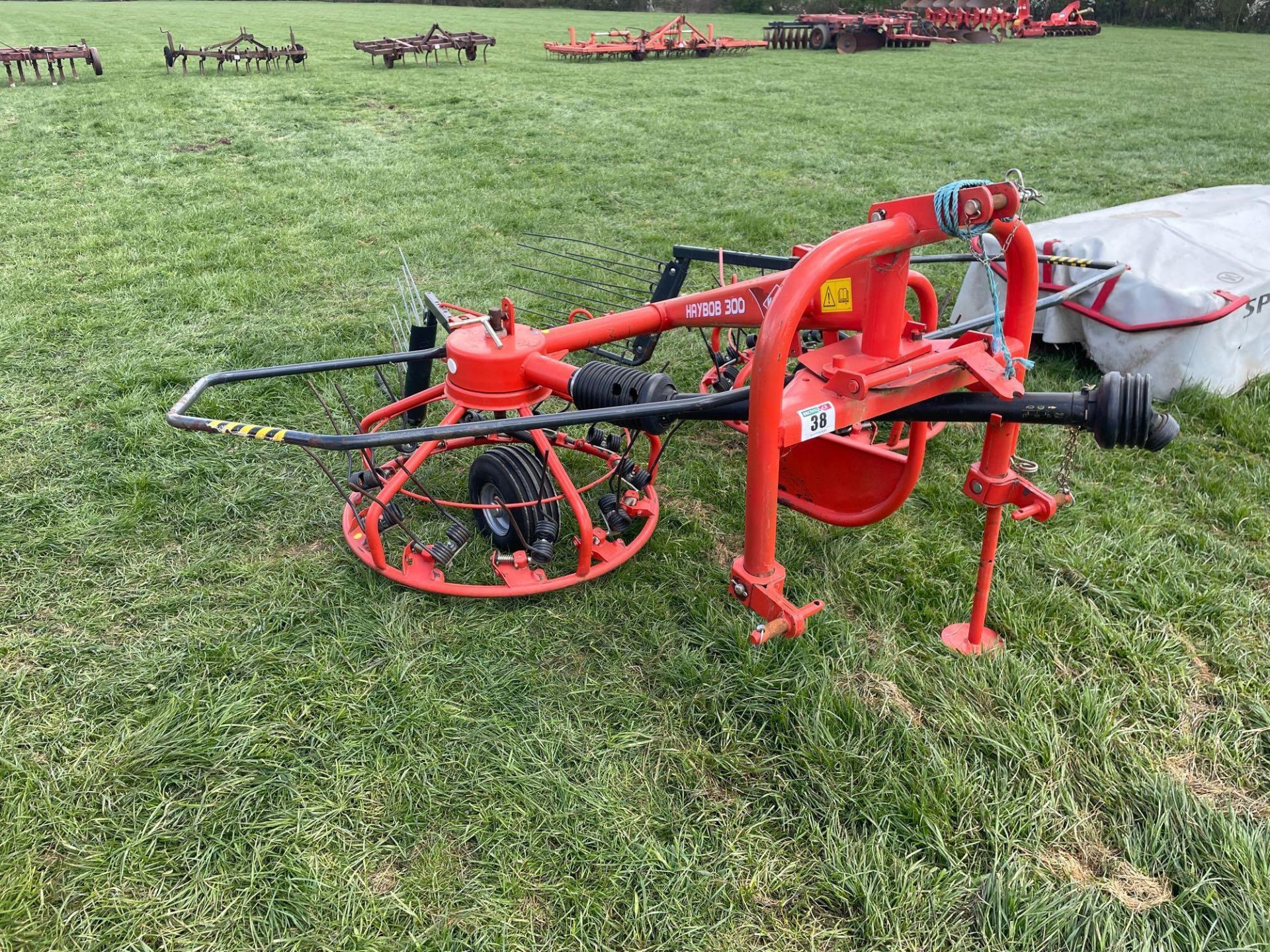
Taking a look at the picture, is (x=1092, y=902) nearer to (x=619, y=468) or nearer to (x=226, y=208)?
(x=619, y=468)

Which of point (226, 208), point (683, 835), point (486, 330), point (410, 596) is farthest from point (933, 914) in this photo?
point (226, 208)

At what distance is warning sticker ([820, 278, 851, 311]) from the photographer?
276cm

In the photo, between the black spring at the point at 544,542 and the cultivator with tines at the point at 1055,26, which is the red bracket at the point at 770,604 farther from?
the cultivator with tines at the point at 1055,26

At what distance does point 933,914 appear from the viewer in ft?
6.96

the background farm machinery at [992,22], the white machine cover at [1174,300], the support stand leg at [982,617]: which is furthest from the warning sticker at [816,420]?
the background farm machinery at [992,22]

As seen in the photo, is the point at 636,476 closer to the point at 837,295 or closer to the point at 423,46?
the point at 837,295

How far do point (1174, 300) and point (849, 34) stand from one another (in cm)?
2455

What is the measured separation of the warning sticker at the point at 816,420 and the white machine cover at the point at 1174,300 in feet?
8.11

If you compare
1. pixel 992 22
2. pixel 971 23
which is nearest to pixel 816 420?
pixel 971 23

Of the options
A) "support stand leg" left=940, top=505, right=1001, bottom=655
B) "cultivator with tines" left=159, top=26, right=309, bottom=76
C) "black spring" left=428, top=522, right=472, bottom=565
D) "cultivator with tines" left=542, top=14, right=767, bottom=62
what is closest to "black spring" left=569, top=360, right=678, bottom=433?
"black spring" left=428, top=522, right=472, bottom=565

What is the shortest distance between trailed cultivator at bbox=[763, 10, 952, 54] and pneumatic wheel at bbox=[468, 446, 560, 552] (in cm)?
2528

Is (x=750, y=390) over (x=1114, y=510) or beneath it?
over

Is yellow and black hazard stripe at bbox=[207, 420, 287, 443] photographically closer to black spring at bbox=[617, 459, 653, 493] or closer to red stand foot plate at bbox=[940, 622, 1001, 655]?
black spring at bbox=[617, 459, 653, 493]

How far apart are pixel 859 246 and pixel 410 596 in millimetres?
2120
